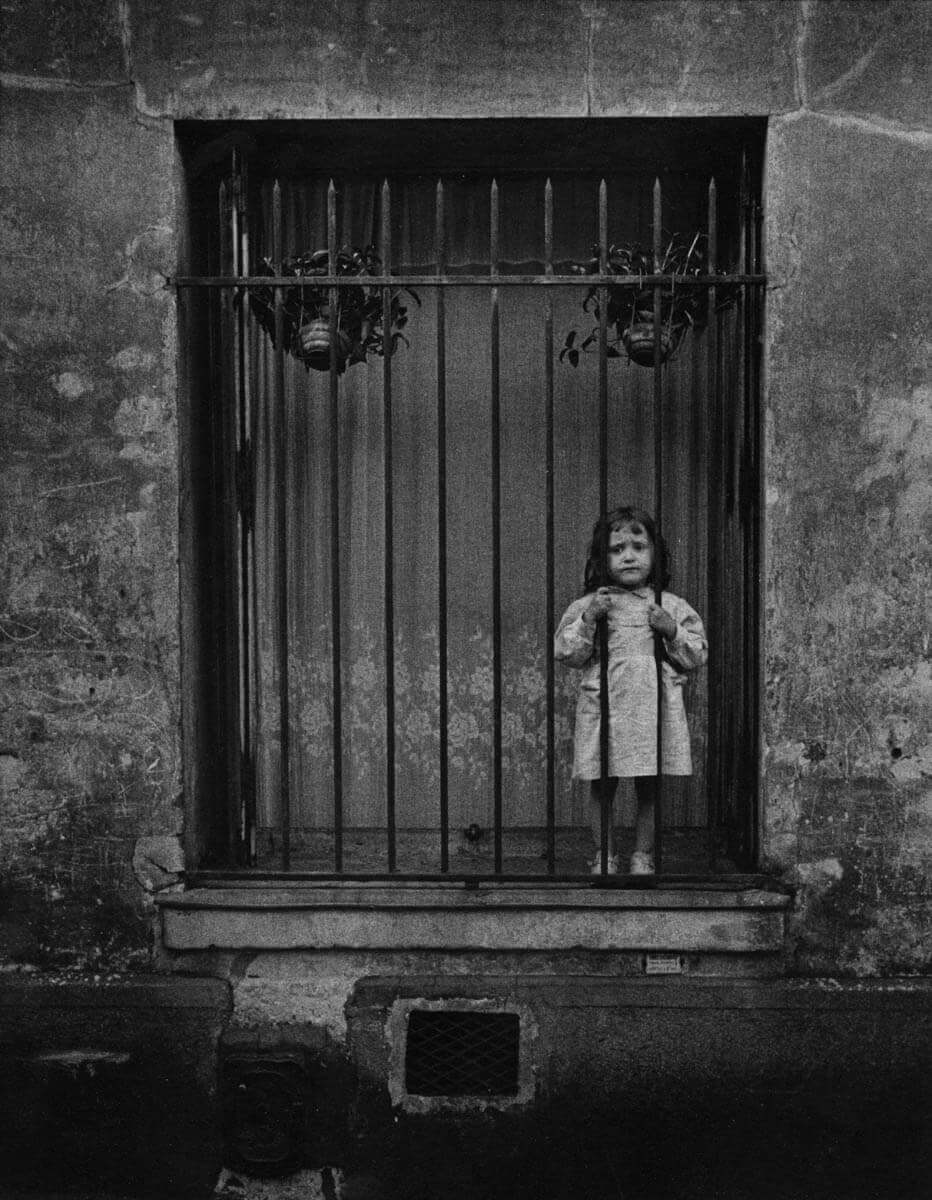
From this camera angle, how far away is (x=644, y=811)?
408cm

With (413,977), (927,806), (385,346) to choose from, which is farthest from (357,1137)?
(385,346)

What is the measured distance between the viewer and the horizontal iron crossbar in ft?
12.1

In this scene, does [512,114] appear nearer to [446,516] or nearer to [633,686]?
[446,516]

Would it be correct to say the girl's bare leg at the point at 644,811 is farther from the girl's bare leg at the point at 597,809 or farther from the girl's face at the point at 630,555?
the girl's face at the point at 630,555

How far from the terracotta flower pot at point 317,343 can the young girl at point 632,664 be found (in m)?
1.12

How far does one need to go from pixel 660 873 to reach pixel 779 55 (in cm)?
274

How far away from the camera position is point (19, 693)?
3.85 metres

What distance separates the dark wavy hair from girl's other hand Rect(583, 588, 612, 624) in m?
0.04

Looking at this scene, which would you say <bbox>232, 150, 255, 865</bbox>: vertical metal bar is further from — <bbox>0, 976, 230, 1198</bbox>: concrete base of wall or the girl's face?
the girl's face

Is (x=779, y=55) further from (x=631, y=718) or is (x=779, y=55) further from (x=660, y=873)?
(x=660, y=873)

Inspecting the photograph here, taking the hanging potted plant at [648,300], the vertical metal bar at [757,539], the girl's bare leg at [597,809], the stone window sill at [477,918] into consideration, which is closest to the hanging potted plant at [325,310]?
the hanging potted plant at [648,300]

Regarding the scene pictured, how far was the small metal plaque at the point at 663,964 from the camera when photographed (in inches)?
149

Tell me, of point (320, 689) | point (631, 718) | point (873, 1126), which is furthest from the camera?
point (320, 689)

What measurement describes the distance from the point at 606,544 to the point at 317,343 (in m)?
1.22
